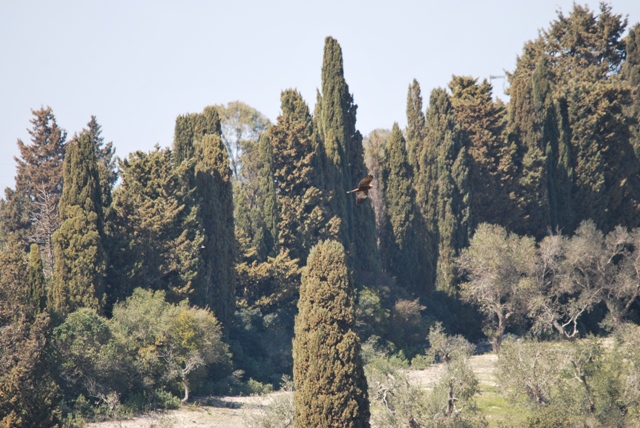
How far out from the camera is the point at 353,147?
6600 centimetres

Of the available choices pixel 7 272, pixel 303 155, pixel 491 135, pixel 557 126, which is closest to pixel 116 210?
pixel 7 272

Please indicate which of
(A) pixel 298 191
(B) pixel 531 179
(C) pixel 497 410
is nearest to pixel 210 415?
(C) pixel 497 410

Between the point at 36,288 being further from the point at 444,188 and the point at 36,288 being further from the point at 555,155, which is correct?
the point at 555,155

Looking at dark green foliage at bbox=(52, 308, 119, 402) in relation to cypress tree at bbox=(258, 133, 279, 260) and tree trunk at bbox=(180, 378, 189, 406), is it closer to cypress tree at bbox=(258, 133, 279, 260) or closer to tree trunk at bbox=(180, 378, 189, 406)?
tree trunk at bbox=(180, 378, 189, 406)

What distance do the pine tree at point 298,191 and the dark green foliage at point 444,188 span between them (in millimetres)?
8469

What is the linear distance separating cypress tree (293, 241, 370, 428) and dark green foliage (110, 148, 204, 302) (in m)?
13.0

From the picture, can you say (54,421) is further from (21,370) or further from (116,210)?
(116,210)

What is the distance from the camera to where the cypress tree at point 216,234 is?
5191cm

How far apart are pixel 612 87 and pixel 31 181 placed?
3933 centimetres

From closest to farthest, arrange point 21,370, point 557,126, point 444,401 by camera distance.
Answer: point 21,370 < point 444,401 < point 557,126

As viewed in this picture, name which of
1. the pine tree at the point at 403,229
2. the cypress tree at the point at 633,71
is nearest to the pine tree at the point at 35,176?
the pine tree at the point at 403,229

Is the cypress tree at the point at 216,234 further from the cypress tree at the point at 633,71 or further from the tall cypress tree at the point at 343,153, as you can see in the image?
the cypress tree at the point at 633,71

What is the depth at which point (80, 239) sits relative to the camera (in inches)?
1768

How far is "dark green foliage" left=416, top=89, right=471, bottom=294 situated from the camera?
65438 mm
